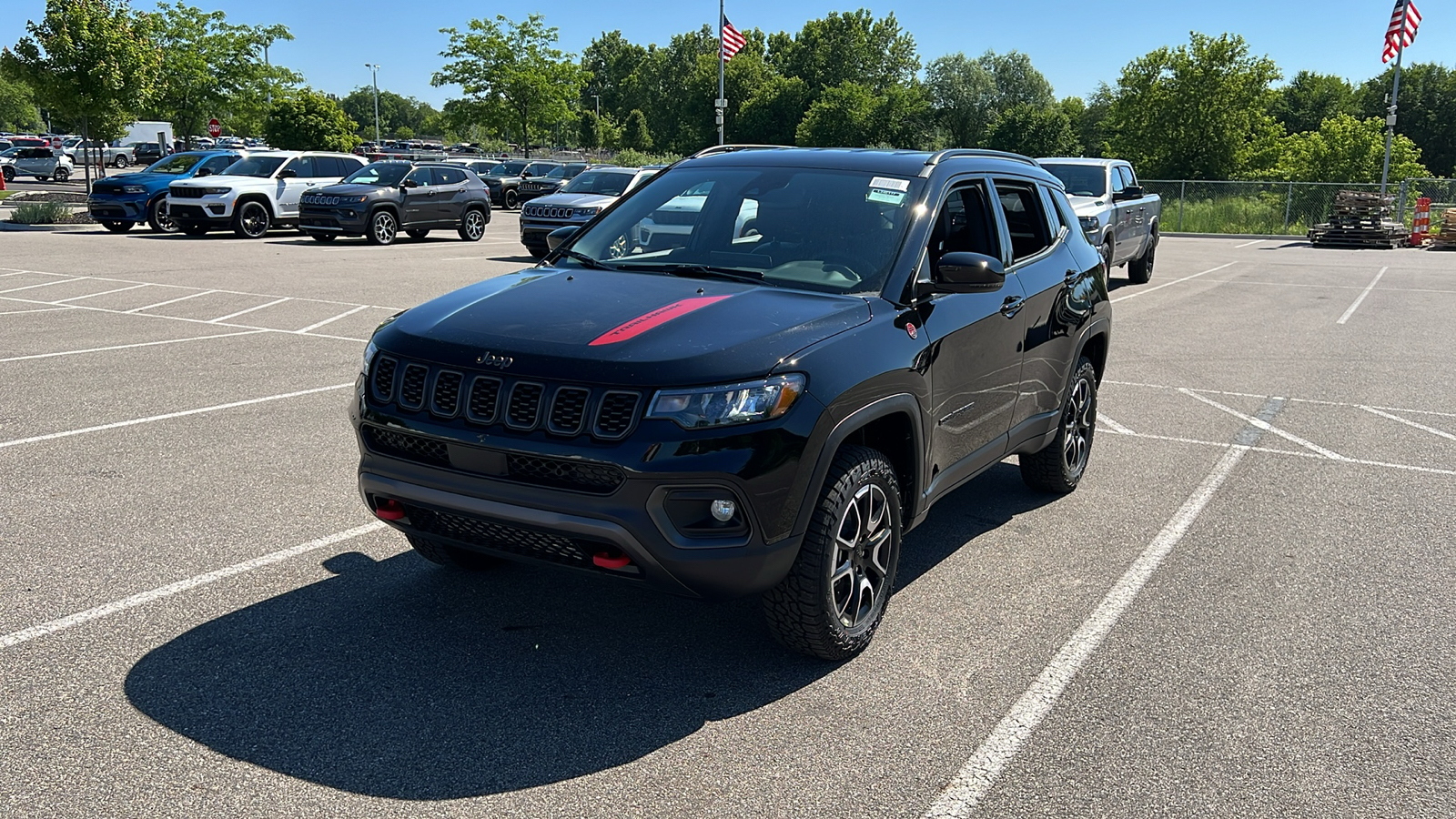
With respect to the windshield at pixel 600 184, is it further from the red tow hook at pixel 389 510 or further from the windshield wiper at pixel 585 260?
the red tow hook at pixel 389 510

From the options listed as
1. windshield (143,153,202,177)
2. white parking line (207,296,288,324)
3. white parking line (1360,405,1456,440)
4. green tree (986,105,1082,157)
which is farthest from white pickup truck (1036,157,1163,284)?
green tree (986,105,1082,157)

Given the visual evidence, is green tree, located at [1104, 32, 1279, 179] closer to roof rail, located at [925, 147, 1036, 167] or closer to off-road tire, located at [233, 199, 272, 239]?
off-road tire, located at [233, 199, 272, 239]

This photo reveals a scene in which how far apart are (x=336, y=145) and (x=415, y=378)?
51291 mm

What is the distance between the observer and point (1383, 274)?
2344 centimetres

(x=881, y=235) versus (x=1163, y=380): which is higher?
(x=881, y=235)

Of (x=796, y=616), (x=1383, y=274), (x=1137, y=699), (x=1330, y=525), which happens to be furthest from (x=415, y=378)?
(x=1383, y=274)

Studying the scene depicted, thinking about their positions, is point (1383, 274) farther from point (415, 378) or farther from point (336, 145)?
point (336, 145)

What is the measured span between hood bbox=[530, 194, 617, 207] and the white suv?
7160 millimetres

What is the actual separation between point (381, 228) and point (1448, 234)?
29027 millimetres

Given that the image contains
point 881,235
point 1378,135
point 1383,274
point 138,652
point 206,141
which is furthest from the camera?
point 206,141

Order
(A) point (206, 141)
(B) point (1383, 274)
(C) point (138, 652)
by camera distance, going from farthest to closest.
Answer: (A) point (206, 141) → (B) point (1383, 274) → (C) point (138, 652)

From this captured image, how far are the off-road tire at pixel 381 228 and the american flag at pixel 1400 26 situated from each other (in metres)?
30.6

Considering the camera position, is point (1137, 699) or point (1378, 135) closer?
point (1137, 699)

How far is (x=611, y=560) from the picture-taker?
3.57 meters
